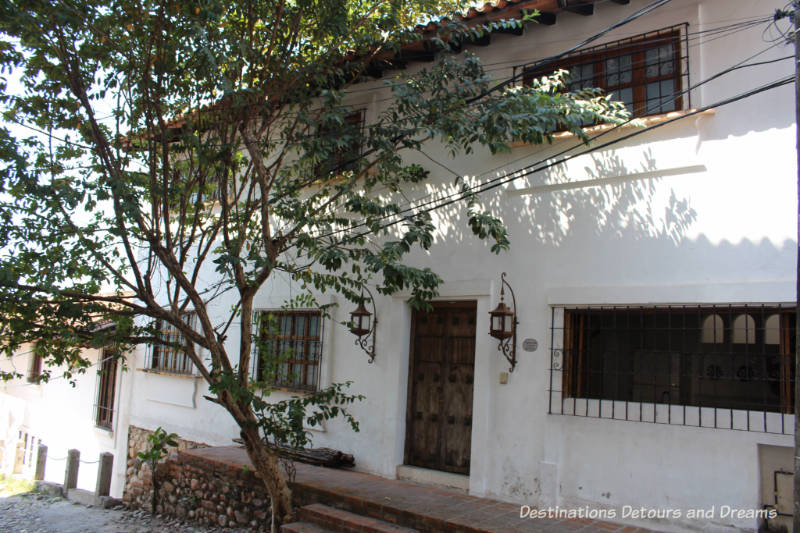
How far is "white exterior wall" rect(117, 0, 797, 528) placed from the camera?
18.1ft

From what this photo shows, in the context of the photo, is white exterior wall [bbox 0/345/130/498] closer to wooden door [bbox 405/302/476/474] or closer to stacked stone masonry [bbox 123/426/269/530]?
stacked stone masonry [bbox 123/426/269/530]

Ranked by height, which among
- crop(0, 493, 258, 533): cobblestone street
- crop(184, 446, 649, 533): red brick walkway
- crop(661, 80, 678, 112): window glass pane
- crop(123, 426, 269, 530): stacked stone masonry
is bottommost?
crop(0, 493, 258, 533): cobblestone street

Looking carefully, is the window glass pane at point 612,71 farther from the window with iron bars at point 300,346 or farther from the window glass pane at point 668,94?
the window with iron bars at point 300,346

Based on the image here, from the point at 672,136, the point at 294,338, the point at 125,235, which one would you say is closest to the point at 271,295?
the point at 294,338

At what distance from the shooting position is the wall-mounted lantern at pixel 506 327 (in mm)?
6598

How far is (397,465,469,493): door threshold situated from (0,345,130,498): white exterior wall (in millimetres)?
6563

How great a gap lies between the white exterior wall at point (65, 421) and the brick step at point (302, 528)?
649 cm

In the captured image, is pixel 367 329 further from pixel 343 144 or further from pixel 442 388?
pixel 343 144

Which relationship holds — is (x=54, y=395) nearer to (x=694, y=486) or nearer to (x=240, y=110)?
(x=240, y=110)

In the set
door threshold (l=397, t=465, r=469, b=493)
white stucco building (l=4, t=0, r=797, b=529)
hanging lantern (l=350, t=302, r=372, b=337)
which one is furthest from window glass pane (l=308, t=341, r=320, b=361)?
door threshold (l=397, t=465, r=469, b=493)

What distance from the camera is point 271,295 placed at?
9.51m

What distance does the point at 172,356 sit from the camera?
1120cm

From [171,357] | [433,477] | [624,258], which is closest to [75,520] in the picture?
[171,357]

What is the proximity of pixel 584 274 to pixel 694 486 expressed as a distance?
7.29ft
